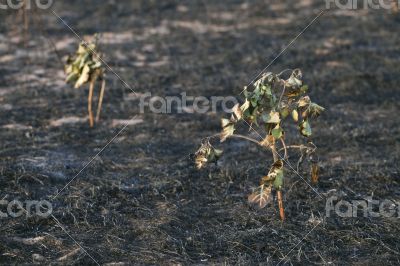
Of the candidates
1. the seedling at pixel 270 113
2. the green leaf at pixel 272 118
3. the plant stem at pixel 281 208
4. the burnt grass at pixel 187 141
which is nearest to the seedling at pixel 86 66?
the burnt grass at pixel 187 141

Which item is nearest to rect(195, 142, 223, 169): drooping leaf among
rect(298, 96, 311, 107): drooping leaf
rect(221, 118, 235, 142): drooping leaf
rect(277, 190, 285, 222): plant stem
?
rect(221, 118, 235, 142): drooping leaf

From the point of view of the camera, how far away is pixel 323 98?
6.61m

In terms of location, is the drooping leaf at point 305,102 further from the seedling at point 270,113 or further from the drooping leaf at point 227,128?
the drooping leaf at point 227,128

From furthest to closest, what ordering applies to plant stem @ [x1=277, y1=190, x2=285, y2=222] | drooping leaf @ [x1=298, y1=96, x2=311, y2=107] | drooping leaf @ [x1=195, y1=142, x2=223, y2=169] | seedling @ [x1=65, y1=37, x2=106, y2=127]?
seedling @ [x1=65, y1=37, x2=106, y2=127]
plant stem @ [x1=277, y1=190, x2=285, y2=222]
drooping leaf @ [x1=195, y1=142, x2=223, y2=169]
drooping leaf @ [x1=298, y1=96, x2=311, y2=107]

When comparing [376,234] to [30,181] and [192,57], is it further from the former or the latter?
[192,57]

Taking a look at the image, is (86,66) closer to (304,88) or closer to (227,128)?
(227,128)

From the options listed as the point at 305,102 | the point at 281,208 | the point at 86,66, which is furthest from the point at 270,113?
the point at 86,66

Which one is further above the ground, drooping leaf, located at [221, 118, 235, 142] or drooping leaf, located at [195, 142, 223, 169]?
drooping leaf, located at [221, 118, 235, 142]

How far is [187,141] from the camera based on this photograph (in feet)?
18.7

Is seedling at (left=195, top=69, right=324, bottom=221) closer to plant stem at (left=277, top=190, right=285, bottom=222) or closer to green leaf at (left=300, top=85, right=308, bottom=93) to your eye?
green leaf at (left=300, top=85, right=308, bottom=93)

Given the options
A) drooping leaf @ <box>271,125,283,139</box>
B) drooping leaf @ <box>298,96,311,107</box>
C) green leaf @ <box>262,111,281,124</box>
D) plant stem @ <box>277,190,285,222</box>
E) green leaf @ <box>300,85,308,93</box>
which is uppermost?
green leaf @ <box>300,85,308,93</box>

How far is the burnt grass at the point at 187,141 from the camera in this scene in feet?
13.3

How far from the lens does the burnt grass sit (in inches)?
160

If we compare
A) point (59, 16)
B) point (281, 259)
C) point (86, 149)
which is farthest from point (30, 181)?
point (59, 16)
